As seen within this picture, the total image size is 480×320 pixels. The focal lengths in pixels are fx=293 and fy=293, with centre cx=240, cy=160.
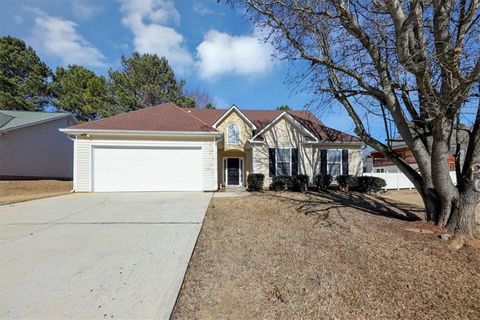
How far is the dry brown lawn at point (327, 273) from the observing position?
10.7ft

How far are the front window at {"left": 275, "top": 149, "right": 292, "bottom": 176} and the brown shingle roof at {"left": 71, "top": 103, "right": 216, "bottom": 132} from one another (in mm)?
4284

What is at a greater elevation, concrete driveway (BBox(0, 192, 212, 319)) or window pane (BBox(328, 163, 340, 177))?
window pane (BBox(328, 163, 340, 177))

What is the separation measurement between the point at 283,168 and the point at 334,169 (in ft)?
10.1

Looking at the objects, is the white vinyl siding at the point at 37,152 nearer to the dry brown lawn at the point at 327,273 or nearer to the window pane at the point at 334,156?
the dry brown lawn at the point at 327,273

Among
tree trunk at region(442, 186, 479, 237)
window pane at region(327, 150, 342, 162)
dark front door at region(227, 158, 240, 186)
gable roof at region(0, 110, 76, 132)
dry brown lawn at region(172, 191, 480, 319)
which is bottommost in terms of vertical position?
dry brown lawn at region(172, 191, 480, 319)

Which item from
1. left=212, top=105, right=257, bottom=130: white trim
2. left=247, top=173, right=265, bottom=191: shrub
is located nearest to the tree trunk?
left=247, top=173, right=265, bottom=191: shrub

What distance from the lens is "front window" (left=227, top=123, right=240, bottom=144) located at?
18266 millimetres

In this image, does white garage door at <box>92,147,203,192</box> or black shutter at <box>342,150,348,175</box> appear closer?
white garage door at <box>92,147,203,192</box>

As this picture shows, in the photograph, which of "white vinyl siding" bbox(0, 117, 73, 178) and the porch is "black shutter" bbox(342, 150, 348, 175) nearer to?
the porch

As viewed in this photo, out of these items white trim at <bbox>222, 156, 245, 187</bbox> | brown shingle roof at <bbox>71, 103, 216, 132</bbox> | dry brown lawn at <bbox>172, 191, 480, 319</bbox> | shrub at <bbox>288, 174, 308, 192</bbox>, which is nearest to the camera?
dry brown lawn at <bbox>172, 191, 480, 319</bbox>

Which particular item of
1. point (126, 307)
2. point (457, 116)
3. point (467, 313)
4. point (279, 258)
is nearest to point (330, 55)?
point (457, 116)

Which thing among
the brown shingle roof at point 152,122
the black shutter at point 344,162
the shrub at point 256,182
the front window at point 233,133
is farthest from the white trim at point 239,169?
the black shutter at point 344,162

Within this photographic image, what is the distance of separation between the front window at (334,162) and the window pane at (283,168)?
249 centimetres

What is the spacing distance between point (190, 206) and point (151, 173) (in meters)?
5.56
